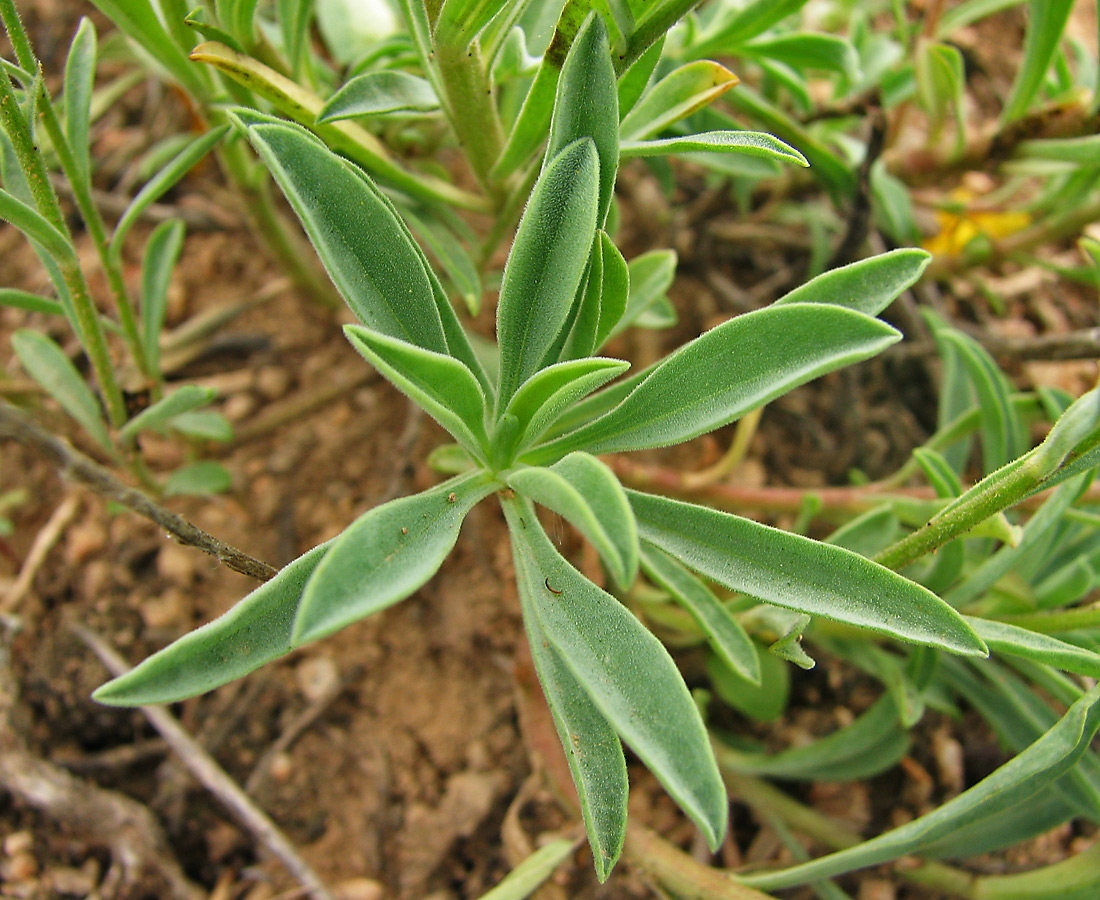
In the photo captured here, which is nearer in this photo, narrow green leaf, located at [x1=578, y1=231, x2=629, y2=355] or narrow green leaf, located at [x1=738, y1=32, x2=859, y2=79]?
narrow green leaf, located at [x1=578, y1=231, x2=629, y2=355]

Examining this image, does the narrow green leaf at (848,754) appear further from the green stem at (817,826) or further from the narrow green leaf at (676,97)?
the narrow green leaf at (676,97)

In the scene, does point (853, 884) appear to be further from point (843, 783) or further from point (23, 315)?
point (23, 315)

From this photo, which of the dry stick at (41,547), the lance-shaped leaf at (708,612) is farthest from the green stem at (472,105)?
the dry stick at (41,547)

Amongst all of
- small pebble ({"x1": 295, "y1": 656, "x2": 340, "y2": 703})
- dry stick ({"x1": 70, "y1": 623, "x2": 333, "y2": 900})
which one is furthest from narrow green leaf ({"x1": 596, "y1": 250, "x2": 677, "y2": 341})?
dry stick ({"x1": 70, "y1": 623, "x2": 333, "y2": 900})

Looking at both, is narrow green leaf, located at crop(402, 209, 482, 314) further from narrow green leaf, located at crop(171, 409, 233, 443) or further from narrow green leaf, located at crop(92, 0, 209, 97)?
narrow green leaf, located at crop(171, 409, 233, 443)

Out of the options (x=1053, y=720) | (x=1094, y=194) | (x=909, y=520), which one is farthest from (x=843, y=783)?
(x=1094, y=194)

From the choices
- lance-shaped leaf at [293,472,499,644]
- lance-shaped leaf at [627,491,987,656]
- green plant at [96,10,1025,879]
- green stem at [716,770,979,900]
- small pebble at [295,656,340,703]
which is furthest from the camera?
small pebble at [295,656,340,703]
